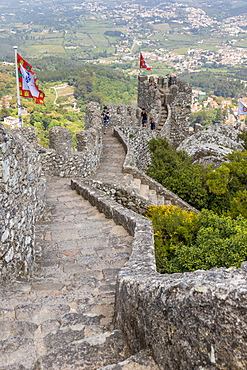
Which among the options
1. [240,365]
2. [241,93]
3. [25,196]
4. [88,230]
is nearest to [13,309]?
[25,196]

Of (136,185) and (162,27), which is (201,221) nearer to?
(136,185)

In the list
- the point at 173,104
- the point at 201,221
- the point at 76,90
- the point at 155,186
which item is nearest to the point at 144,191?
the point at 155,186

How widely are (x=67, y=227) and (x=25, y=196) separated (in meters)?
1.57

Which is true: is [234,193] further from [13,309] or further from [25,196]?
[13,309]

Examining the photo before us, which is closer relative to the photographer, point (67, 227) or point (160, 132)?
point (67, 227)

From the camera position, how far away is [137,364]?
105 inches

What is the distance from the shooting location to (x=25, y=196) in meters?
5.19

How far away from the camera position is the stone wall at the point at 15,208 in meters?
4.25

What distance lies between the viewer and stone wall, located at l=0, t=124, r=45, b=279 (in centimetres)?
425

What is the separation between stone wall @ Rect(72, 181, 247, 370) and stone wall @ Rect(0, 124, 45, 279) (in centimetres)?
151

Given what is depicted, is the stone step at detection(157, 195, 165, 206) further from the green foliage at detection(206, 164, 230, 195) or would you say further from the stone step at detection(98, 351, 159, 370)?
the stone step at detection(98, 351, 159, 370)

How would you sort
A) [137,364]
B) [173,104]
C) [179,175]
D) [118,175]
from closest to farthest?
[137,364], [118,175], [179,175], [173,104]

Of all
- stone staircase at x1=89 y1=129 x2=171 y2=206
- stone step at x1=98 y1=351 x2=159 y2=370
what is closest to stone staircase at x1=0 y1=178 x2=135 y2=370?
stone step at x1=98 y1=351 x2=159 y2=370

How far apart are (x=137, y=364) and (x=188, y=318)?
0.51 metres
